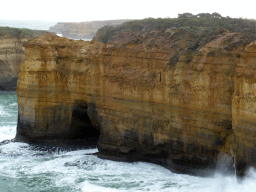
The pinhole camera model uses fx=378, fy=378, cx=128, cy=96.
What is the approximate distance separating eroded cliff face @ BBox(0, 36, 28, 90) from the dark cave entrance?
72.5 ft

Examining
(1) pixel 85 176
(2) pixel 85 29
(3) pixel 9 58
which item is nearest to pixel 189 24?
(3) pixel 9 58

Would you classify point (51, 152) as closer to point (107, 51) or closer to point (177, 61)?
point (107, 51)

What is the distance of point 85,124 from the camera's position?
16828 mm

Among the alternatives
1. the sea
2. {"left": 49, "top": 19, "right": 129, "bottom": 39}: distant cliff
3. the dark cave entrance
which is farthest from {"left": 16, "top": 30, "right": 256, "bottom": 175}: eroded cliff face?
{"left": 49, "top": 19, "right": 129, "bottom": 39}: distant cliff

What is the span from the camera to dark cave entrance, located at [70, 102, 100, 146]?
16.0 metres

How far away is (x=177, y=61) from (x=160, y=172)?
3993mm

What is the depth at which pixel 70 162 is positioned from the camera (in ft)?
48.7

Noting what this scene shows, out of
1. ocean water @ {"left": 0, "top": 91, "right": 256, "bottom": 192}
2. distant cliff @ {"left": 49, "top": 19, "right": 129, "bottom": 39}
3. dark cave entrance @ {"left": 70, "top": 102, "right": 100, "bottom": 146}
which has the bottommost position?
ocean water @ {"left": 0, "top": 91, "right": 256, "bottom": 192}

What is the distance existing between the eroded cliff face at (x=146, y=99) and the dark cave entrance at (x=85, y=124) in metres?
0.04

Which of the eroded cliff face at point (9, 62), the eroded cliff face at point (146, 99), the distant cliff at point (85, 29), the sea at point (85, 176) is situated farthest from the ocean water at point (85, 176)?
the distant cliff at point (85, 29)

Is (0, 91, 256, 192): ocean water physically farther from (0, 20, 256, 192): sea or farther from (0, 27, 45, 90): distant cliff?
(0, 27, 45, 90): distant cliff

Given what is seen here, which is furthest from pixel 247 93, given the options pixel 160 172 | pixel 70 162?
pixel 70 162

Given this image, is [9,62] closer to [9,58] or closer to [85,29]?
[9,58]

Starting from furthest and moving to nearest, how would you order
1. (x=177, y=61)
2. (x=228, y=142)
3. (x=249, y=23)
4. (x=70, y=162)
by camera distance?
1. (x=249, y=23)
2. (x=70, y=162)
3. (x=177, y=61)
4. (x=228, y=142)
